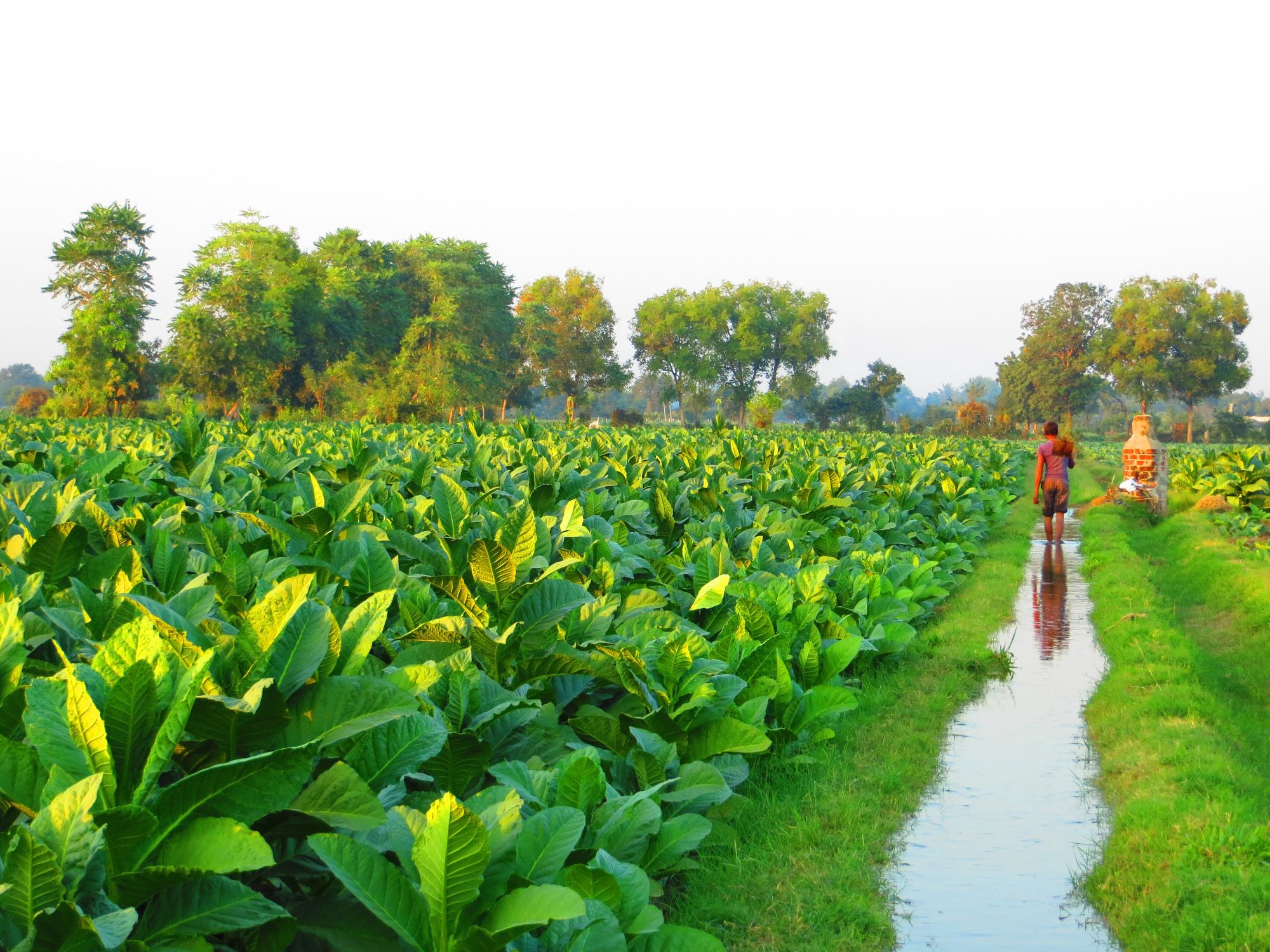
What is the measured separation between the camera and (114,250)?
58.4m

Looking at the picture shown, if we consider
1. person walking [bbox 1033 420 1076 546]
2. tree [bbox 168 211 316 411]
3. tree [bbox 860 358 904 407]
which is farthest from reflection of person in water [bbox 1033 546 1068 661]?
tree [bbox 860 358 904 407]

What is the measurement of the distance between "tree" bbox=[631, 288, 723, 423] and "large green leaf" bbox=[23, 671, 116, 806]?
10144 centimetres

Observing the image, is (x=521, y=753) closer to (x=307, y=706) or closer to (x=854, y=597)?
(x=307, y=706)

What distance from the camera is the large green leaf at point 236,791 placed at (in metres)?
1.93

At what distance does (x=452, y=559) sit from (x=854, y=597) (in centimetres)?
392

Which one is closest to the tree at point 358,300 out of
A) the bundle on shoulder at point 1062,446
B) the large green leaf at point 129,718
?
the bundle on shoulder at point 1062,446

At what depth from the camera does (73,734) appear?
6.29 feet

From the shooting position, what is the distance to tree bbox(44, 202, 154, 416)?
184 ft

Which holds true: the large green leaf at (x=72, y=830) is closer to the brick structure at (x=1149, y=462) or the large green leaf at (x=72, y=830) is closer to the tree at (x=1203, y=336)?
the brick structure at (x=1149, y=462)

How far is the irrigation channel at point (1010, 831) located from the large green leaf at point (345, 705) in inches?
98.1

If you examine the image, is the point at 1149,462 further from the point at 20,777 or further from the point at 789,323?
the point at 789,323

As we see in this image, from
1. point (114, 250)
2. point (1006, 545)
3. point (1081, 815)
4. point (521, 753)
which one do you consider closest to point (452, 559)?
point (521, 753)

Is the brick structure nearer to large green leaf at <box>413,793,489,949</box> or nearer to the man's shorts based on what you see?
the man's shorts

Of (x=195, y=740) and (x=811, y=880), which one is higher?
(x=195, y=740)
